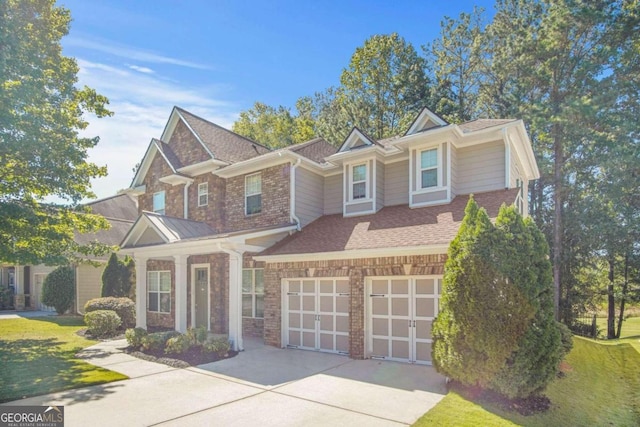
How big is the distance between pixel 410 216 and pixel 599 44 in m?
14.6

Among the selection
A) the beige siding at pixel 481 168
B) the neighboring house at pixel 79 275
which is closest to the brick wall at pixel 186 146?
the neighboring house at pixel 79 275

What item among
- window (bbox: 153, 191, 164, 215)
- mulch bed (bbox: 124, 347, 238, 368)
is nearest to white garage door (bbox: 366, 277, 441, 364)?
mulch bed (bbox: 124, 347, 238, 368)

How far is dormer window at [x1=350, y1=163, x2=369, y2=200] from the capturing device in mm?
13492

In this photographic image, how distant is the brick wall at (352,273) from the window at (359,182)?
3264mm

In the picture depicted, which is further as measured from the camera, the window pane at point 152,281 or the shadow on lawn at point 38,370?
the window pane at point 152,281

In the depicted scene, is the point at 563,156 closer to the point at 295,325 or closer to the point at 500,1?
the point at 500,1

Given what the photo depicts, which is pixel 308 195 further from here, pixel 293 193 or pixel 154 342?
pixel 154 342

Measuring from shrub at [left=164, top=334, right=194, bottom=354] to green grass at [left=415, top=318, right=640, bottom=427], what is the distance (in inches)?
277

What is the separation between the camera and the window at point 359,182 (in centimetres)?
1353

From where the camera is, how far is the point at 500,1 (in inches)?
922

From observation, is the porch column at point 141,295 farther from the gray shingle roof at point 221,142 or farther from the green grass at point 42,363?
the gray shingle roof at point 221,142

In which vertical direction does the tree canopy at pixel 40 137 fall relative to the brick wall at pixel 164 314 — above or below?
above

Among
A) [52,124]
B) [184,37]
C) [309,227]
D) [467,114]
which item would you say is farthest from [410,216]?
[467,114]

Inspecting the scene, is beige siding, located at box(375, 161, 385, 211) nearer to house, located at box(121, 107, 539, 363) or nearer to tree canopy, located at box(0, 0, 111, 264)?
house, located at box(121, 107, 539, 363)
